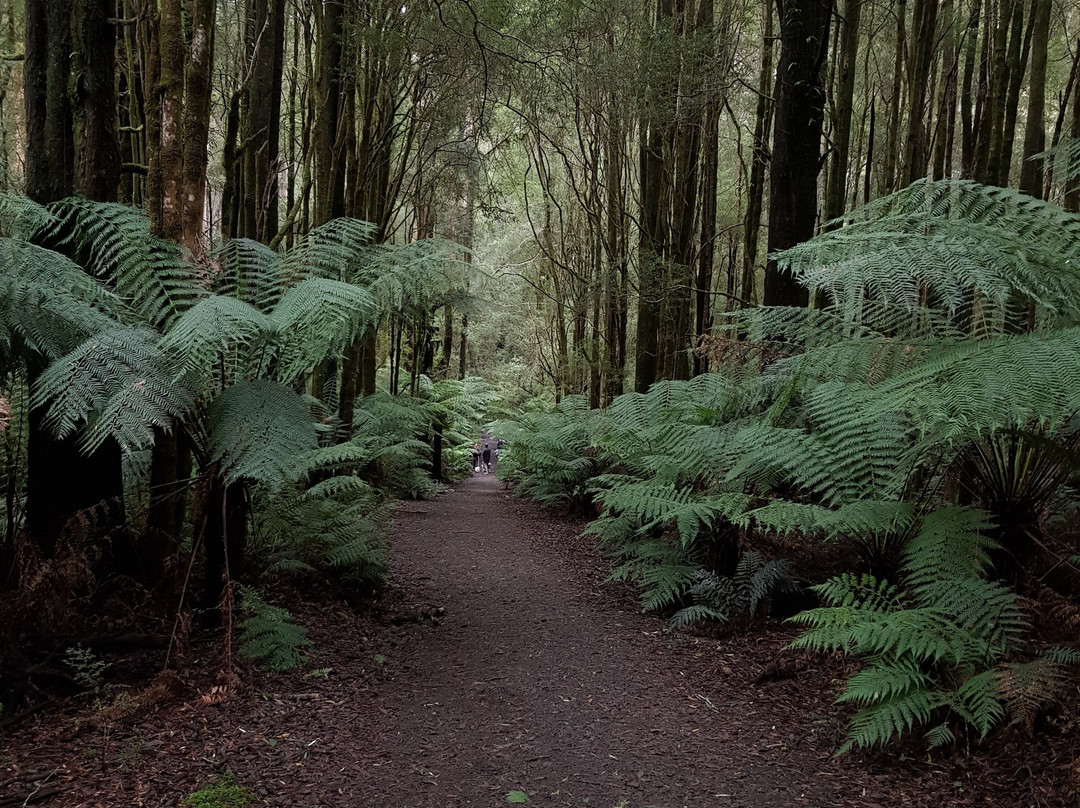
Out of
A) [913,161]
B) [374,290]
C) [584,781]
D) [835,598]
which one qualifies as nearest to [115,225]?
[374,290]

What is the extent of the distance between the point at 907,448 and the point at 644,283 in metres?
4.87

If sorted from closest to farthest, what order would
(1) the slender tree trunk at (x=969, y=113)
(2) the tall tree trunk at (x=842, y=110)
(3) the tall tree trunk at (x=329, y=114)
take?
1. (3) the tall tree trunk at (x=329, y=114)
2. (2) the tall tree trunk at (x=842, y=110)
3. (1) the slender tree trunk at (x=969, y=113)

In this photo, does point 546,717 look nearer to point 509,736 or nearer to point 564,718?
point 564,718

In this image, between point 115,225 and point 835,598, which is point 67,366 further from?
point 835,598

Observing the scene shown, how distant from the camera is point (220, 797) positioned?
6.95ft

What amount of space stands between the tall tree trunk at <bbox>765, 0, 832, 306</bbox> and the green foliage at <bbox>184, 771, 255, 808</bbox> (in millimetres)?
4032

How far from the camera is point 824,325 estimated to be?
150 inches

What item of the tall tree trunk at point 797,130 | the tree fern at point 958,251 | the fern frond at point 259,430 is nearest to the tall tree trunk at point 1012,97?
the tall tree trunk at point 797,130

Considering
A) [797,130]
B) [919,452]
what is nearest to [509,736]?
[919,452]

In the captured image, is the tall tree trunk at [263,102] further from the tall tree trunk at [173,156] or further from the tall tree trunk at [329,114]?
the tall tree trunk at [173,156]

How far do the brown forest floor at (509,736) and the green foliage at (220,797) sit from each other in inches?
1.9

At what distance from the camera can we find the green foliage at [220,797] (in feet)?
6.82

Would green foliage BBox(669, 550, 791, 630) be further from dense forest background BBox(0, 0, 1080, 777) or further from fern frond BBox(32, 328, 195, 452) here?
fern frond BBox(32, 328, 195, 452)

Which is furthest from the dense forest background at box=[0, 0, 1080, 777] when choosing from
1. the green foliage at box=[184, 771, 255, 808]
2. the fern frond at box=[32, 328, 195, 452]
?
the green foliage at box=[184, 771, 255, 808]
